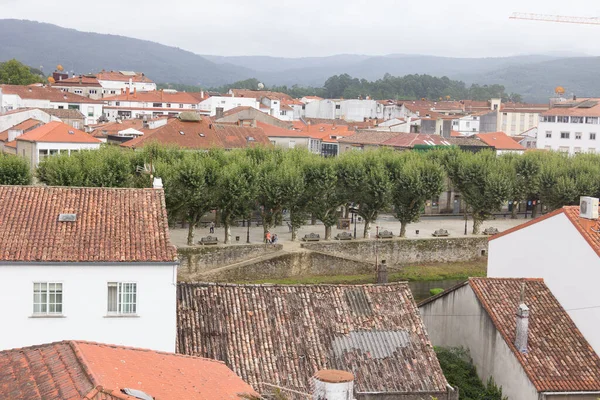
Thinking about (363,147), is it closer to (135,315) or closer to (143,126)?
(143,126)

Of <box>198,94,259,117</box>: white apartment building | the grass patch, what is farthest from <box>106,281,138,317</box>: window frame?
<box>198,94,259,117</box>: white apartment building

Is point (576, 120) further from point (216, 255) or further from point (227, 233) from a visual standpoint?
point (216, 255)

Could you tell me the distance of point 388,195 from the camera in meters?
63.5

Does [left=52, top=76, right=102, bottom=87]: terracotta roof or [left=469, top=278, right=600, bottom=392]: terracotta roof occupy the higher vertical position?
[left=52, top=76, right=102, bottom=87]: terracotta roof

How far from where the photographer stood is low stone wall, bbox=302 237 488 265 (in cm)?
6281

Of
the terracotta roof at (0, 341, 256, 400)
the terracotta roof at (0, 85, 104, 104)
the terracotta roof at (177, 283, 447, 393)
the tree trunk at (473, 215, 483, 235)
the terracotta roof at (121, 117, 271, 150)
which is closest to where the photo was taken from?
the terracotta roof at (0, 341, 256, 400)

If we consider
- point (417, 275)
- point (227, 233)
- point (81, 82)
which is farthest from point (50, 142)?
point (81, 82)

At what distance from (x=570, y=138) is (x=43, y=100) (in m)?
77.5

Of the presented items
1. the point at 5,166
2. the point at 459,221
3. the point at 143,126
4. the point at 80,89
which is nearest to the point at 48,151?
the point at 5,166

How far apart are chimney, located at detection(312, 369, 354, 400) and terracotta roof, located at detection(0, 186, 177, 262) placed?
27.7 ft

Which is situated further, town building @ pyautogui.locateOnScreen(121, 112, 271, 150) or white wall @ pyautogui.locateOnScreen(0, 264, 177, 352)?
town building @ pyautogui.locateOnScreen(121, 112, 271, 150)

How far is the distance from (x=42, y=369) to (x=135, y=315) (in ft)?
30.0

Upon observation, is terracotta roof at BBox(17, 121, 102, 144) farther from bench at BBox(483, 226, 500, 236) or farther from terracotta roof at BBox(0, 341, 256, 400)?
terracotta roof at BBox(0, 341, 256, 400)

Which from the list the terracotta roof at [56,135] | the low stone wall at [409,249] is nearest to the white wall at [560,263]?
the low stone wall at [409,249]
